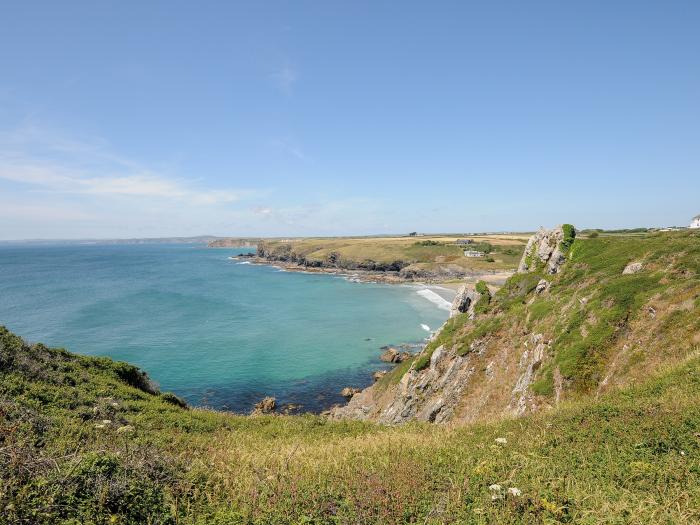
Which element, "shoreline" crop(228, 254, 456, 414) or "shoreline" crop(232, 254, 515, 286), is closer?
"shoreline" crop(228, 254, 456, 414)

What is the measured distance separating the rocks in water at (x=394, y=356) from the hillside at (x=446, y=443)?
106 feet

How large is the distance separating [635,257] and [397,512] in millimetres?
25941

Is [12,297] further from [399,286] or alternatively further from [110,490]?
[110,490]

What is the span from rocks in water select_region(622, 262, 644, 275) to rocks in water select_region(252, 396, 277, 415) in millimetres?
34438

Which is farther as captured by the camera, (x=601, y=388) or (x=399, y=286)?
(x=399, y=286)

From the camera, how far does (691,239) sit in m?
24.8

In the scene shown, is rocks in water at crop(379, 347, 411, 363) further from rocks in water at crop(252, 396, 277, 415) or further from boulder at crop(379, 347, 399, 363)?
rocks in water at crop(252, 396, 277, 415)

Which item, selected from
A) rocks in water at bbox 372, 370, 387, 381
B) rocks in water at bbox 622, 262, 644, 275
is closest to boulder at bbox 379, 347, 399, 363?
rocks in water at bbox 372, 370, 387, 381

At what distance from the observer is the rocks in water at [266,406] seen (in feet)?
131

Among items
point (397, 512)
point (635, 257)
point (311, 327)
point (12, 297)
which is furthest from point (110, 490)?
point (12, 297)

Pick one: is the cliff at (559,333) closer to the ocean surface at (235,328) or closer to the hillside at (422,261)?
the ocean surface at (235,328)

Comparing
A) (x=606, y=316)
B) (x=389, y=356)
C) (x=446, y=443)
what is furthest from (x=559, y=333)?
(x=389, y=356)

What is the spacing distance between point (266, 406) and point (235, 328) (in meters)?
36.0

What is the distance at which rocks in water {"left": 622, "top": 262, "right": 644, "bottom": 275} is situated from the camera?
23.5 metres
